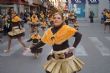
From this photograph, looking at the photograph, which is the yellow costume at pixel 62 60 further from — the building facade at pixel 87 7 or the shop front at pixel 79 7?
the shop front at pixel 79 7

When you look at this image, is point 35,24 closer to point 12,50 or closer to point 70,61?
point 12,50

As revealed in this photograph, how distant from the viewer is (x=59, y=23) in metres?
6.64

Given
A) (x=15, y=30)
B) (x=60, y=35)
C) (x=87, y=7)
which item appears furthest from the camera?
(x=87, y=7)

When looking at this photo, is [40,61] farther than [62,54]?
Yes

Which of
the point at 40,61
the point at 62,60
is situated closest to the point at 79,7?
the point at 40,61

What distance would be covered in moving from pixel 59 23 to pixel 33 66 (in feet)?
18.8

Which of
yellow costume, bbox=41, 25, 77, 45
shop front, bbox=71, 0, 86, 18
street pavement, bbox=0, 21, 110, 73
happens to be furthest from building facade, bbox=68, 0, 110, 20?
yellow costume, bbox=41, 25, 77, 45

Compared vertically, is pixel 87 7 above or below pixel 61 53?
below

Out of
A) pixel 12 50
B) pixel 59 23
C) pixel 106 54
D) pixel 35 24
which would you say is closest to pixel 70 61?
pixel 59 23

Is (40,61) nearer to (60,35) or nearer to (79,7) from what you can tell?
(60,35)

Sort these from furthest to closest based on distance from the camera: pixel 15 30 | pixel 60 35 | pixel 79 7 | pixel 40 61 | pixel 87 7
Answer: pixel 79 7 → pixel 87 7 → pixel 15 30 → pixel 40 61 → pixel 60 35

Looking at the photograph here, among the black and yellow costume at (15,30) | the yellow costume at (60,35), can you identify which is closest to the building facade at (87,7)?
the black and yellow costume at (15,30)

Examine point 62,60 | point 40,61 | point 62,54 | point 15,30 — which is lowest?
point 40,61

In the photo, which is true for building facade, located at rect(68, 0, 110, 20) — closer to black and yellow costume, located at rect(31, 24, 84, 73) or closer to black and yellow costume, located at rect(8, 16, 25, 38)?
black and yellow costume, located at rect(8, 16, 25, 38)
